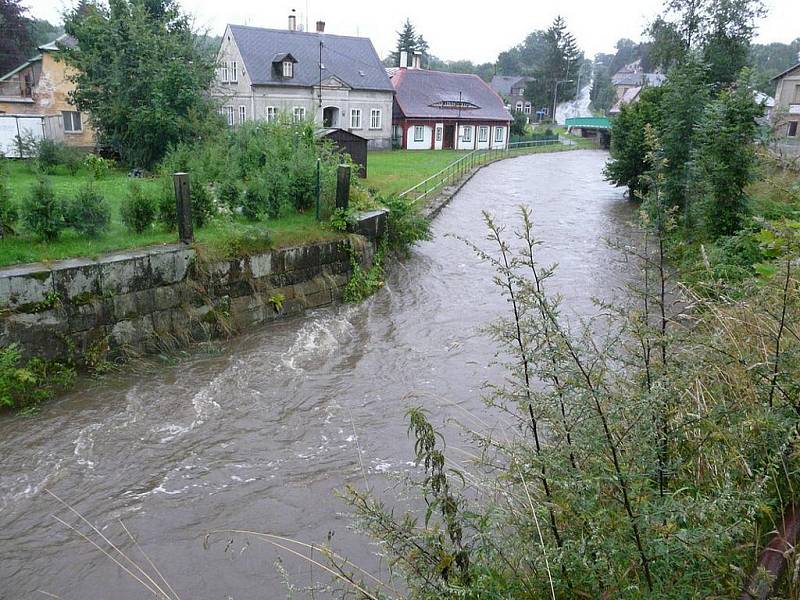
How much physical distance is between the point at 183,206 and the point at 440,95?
42.4 meters

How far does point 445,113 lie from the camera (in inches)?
1918

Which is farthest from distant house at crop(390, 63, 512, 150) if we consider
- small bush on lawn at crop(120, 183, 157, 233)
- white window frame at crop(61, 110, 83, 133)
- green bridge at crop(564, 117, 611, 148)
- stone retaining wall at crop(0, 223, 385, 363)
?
small bush on lawn at crop(120, 183, 157, 233)

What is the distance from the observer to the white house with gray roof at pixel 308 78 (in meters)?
37.8

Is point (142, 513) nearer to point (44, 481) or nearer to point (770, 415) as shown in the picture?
point (44, 481)

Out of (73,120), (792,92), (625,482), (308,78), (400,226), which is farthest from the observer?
(792,92)

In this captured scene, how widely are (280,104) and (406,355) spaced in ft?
102

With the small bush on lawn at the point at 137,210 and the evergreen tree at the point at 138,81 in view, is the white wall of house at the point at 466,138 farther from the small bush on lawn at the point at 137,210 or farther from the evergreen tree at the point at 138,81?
the small bush on lawn at the point at 137,210

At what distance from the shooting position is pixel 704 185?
49.1 ft

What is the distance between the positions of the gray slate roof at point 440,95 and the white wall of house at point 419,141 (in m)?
0.87

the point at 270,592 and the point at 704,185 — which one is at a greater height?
the point at 704,185

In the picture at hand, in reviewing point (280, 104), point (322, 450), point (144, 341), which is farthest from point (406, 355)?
point (280, 104)

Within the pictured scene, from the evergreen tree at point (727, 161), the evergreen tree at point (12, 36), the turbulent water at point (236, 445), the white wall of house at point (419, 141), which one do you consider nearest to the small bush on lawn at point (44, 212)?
the turbulent water at point (236, 445)

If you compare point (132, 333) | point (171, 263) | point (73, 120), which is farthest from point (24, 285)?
point (73, 120)

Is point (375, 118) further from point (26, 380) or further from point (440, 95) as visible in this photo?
point (26, 380)
